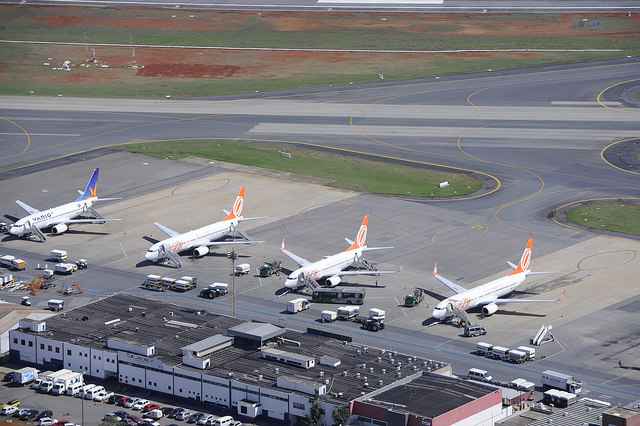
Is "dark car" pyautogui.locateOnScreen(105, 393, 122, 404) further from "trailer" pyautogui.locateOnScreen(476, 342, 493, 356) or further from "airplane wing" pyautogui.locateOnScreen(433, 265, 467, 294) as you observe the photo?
"airplane wing" pyautogui.locateOnScreen(433, 265, 467, 294)

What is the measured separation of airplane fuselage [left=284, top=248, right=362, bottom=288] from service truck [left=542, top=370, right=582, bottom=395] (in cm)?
4102

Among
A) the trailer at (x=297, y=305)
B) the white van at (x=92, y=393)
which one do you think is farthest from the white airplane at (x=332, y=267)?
the white van at (x=92, y=393)

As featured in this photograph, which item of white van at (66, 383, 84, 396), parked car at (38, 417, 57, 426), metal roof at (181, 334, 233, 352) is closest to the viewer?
parked car at (38, 417, 57, 426)

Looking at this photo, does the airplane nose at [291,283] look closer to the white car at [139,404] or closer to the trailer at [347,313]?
the trailer at [347,313]

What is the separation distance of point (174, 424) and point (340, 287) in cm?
4822

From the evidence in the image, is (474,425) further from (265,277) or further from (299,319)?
(265,277)

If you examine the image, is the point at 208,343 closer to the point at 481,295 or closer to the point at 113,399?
the point at 113,399

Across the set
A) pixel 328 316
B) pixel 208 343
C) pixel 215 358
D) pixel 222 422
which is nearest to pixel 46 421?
pixel 222 422

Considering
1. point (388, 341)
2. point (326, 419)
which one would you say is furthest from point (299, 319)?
point (326, 419)

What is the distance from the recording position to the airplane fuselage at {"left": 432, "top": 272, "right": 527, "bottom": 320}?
177 metres

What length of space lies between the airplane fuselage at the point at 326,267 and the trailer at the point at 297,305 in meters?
4.63

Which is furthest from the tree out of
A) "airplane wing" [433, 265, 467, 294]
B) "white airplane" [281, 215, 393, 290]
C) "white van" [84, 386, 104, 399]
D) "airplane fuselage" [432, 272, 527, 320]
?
"white airplane" [281, 215, 393, 290]

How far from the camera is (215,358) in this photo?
15825 cm

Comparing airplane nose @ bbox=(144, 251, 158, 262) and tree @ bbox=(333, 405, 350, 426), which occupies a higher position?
airplane nose @ bbox=(144, 251, 158, 262)
